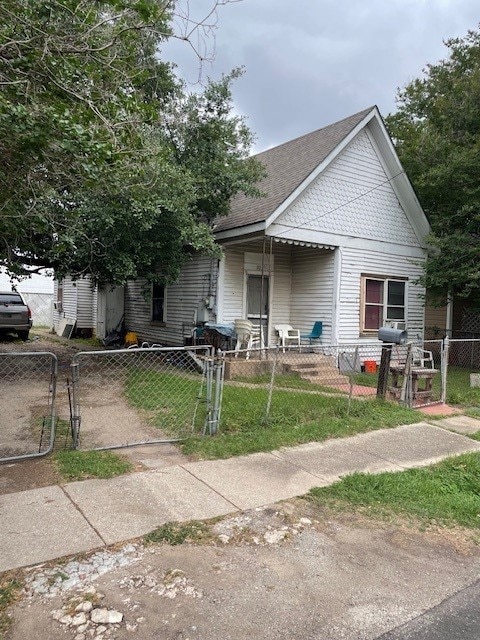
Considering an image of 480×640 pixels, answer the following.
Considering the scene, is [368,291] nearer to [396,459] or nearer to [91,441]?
[396,459]

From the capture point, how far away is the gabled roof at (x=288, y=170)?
1114 centimetres

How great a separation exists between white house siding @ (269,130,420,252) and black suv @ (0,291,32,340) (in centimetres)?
1055

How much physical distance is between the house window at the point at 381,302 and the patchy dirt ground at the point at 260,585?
373 inches

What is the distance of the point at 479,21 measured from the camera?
→ 565 inches

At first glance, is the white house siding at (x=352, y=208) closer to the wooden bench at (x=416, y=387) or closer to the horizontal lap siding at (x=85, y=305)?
the wooden bench at (x=416, y=387)

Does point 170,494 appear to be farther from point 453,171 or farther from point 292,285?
point 453,171

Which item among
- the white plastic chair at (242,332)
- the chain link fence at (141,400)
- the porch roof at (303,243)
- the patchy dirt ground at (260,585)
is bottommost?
the patchy dirt ground at (260,585)

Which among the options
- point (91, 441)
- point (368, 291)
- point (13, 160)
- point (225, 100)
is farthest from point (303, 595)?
point (368, 291)

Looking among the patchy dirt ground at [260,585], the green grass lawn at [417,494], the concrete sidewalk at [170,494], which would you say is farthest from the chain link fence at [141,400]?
the patchy dirt ground at [260,585]

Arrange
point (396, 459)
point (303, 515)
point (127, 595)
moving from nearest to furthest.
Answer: point (127, 595) < point (303, 515) < point (396, 459)

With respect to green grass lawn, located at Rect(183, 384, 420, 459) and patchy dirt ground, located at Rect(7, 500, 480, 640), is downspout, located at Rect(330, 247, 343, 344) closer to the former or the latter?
green grass lawn, located at Rect(183, 384, 420, 459)

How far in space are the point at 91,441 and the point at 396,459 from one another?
3.63 metres

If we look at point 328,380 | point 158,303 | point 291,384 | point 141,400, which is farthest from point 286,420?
point 158,303

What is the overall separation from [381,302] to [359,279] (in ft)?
3.88
